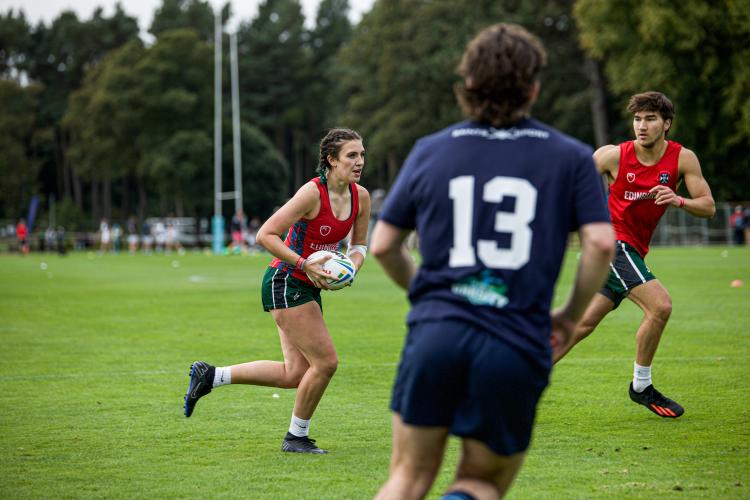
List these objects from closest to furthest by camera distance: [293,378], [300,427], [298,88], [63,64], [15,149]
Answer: [300,427], [293,378], [15,149], [298,88], [63,64]

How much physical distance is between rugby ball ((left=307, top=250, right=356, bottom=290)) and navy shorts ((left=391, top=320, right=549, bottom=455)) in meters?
3.18

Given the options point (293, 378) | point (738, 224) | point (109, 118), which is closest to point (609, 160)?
point (293, 378)

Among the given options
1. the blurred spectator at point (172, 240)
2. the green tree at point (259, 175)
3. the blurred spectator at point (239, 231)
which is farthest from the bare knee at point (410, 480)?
the green tree at point (259, 175)

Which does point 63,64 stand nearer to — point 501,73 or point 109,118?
point 109,118

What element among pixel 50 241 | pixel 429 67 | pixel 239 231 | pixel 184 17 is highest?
pixel 184 17

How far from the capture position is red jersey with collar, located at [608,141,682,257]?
27.8 feet

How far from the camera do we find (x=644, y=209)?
8.52 meters

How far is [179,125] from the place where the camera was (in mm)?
78312

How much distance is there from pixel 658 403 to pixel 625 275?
3.51ft

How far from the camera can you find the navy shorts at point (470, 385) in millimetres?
3604

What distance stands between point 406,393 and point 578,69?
58.5 m

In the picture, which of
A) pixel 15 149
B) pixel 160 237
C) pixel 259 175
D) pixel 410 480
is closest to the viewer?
pixel 410 480

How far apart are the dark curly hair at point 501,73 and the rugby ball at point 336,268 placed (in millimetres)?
3164

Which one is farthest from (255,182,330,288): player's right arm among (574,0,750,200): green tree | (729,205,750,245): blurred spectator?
(729,205,750,245): blurred spectator
